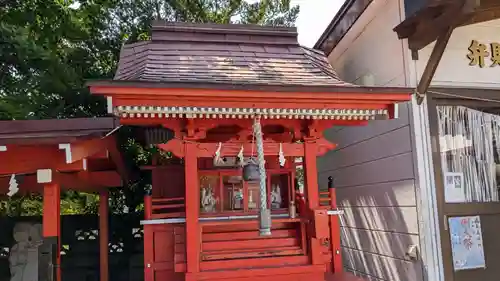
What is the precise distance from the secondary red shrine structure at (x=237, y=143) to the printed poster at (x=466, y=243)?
130cm

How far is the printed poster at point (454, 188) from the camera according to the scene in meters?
4.86

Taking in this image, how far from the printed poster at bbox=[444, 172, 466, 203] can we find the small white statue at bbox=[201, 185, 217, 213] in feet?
9.02

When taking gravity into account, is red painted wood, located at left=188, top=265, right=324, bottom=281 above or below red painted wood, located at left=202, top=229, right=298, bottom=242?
below

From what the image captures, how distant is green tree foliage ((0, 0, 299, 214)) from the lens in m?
7.29

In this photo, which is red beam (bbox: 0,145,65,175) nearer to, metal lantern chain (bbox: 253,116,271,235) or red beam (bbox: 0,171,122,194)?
red beam (bbox: 0,171,122,194)

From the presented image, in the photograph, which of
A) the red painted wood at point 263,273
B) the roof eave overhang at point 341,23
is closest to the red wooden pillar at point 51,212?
the red painted wood at point 263,273

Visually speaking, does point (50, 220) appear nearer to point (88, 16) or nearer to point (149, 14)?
point (88, 16)

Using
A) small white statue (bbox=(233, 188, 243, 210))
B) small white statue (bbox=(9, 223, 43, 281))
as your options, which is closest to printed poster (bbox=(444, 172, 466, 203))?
small white statue (bbox=(233, 188, 243, 210))

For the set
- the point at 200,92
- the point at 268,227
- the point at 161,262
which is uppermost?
the point at 200,92

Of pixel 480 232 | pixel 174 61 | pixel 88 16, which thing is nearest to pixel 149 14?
pixel 88 16

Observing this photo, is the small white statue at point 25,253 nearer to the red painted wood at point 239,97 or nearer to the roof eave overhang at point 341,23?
the red painted wood at point 239,97

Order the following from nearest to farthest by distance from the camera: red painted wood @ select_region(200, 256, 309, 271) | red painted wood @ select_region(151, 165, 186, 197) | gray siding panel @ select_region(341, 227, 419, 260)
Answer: red painted wood @ select_region(200, 256, 309, 271)
gray siding panel @ select_region(341, 227, 419, 260)
red painted wood @ select_region(151, 165, 186, 197)

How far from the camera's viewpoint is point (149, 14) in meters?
10.0

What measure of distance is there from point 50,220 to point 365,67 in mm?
4618
